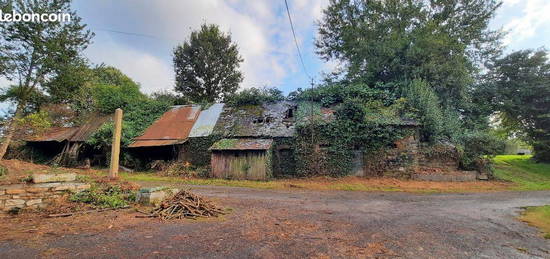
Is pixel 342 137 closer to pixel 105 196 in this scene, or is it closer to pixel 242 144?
pixel 242 144

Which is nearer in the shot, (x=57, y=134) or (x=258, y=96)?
(x=258, y=96)

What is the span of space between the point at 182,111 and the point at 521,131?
95.6 ft

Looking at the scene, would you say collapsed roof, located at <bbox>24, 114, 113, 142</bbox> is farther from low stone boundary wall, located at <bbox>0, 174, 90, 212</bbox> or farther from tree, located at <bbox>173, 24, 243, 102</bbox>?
low stone boundary wall, located at <bbox>0, 174, 90, 212</bbox>

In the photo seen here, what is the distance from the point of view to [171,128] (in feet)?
64.4

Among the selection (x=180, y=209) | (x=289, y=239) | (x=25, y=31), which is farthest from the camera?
(x=25, y=31)

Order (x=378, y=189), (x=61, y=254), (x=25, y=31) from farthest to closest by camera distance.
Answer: (x=25, y=31) → (x=378, y=189) → (x=61, y=254)

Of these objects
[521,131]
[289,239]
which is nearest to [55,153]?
[289,239]

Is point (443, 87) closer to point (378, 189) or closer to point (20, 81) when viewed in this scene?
point (378, 189)

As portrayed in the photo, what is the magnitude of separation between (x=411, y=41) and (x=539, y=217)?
631 inches

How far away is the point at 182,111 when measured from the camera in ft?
70.7

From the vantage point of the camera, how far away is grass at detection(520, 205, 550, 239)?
240 inches

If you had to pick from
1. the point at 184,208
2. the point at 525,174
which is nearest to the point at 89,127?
the point at 184,208

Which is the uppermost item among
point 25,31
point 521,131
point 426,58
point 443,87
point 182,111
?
point 25,31

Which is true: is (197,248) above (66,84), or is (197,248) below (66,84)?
below
